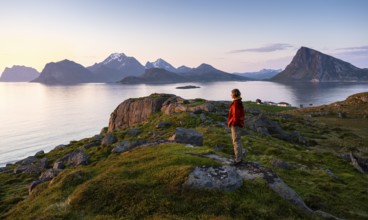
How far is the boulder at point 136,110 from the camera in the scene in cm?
6794

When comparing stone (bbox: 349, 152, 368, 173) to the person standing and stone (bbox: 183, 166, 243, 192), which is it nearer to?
the person standing

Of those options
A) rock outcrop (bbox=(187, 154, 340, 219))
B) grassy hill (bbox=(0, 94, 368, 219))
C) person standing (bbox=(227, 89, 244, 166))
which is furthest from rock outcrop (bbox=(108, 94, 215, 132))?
rock outcrop (bbox=(187, 154, 340, 219))

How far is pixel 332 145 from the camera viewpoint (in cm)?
4931

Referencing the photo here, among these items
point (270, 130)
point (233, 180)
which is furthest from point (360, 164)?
point (233, 180)

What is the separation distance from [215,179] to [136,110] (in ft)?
184

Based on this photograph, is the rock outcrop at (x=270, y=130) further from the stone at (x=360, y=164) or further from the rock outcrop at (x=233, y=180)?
the rock outcrop at (x=233, y=180)

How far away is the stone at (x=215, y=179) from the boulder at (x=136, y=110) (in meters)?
50.2

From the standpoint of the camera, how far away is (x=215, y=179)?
15.8m

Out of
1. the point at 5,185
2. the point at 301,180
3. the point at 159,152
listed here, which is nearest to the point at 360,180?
the point at 301,180

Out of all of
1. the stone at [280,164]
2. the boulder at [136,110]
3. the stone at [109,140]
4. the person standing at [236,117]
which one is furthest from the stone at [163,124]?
the person standing at [236,117]

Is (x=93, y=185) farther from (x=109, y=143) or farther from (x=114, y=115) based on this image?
(x=114, y=115)

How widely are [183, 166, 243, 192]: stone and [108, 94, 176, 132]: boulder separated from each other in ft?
165

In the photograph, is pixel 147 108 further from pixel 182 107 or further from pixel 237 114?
pixel 237 114

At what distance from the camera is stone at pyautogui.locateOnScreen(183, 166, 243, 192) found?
15.3 metres
